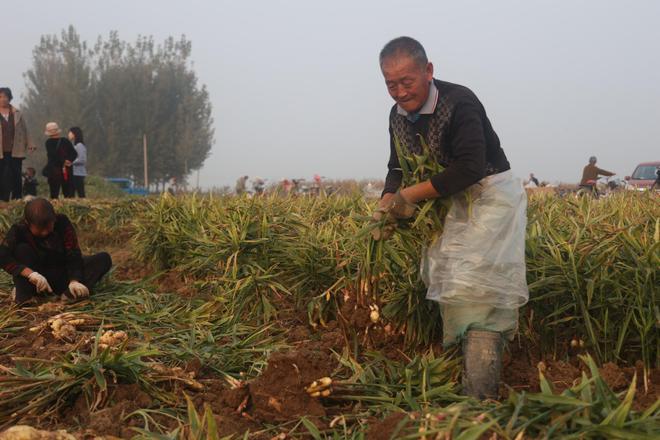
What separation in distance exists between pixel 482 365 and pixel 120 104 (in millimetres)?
32870

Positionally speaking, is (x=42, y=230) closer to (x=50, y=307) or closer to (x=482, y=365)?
(x=50, y=307)

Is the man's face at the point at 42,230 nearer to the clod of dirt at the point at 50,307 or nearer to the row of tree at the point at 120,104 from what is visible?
the clod of dirt at the point at 50,307

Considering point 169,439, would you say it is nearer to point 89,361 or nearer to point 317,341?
point 89,361

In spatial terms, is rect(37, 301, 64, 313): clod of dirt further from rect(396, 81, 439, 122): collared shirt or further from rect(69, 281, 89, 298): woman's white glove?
rect(396, 81, 439, 122): collared shirt

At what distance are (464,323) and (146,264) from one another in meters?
4.04

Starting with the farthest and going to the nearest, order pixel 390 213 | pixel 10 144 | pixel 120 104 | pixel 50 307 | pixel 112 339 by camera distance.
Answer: pixel 120 104, pixel 10 144, pixel 50 307, pixel 112 339, pixel 390 213

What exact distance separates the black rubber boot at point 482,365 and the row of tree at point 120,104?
31.8 meters

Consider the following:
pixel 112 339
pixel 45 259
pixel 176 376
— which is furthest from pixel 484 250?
pixel 45 259

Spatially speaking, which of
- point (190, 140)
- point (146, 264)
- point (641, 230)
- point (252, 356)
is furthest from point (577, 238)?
point (190, 140)

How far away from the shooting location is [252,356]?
3.33 m

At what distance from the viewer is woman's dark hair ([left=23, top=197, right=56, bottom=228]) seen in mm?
4273

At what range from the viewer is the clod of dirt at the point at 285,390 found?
2461 mm

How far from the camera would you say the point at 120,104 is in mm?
33031

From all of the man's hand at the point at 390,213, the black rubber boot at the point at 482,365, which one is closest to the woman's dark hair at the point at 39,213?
the man's hand at the point at 390,213
